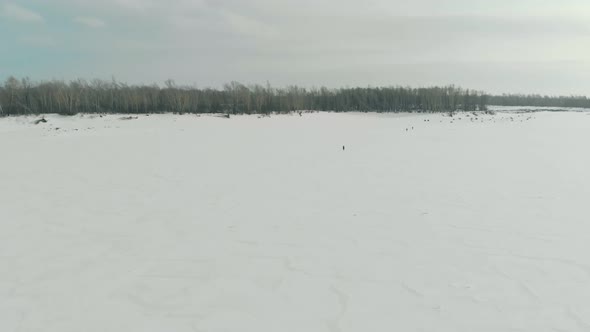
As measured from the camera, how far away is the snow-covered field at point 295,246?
3.08 metres

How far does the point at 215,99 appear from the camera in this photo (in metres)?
27.2

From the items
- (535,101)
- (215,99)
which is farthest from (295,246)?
(535,101)

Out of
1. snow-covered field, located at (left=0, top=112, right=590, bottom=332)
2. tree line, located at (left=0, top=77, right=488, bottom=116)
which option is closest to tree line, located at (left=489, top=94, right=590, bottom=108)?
tree line, located at (left=0, top=77, right=488, bottom=116)

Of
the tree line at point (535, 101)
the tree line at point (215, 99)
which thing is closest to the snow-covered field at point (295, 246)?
the tree line at point (215, 99)

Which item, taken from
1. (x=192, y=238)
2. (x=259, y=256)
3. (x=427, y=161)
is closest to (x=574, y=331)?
(x=259, y=256)

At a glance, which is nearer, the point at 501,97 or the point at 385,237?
the point at 385,237

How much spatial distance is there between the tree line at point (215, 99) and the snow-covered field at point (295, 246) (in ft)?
47.6

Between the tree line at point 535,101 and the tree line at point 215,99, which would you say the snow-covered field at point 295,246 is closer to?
the tree line at point 215,99

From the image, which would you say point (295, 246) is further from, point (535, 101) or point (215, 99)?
point (535, 101)

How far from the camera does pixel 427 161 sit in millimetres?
10570

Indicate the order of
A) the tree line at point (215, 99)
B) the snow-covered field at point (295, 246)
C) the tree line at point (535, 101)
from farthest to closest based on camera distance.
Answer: the tree line at point (535, 101) < the tree line at point (215, 99) < the snow-covered field at point (295, 246)

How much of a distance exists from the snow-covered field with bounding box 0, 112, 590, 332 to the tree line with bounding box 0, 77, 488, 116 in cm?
1452

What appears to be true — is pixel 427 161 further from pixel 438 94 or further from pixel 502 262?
pixel 438 94

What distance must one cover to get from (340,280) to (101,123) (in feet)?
64.2
